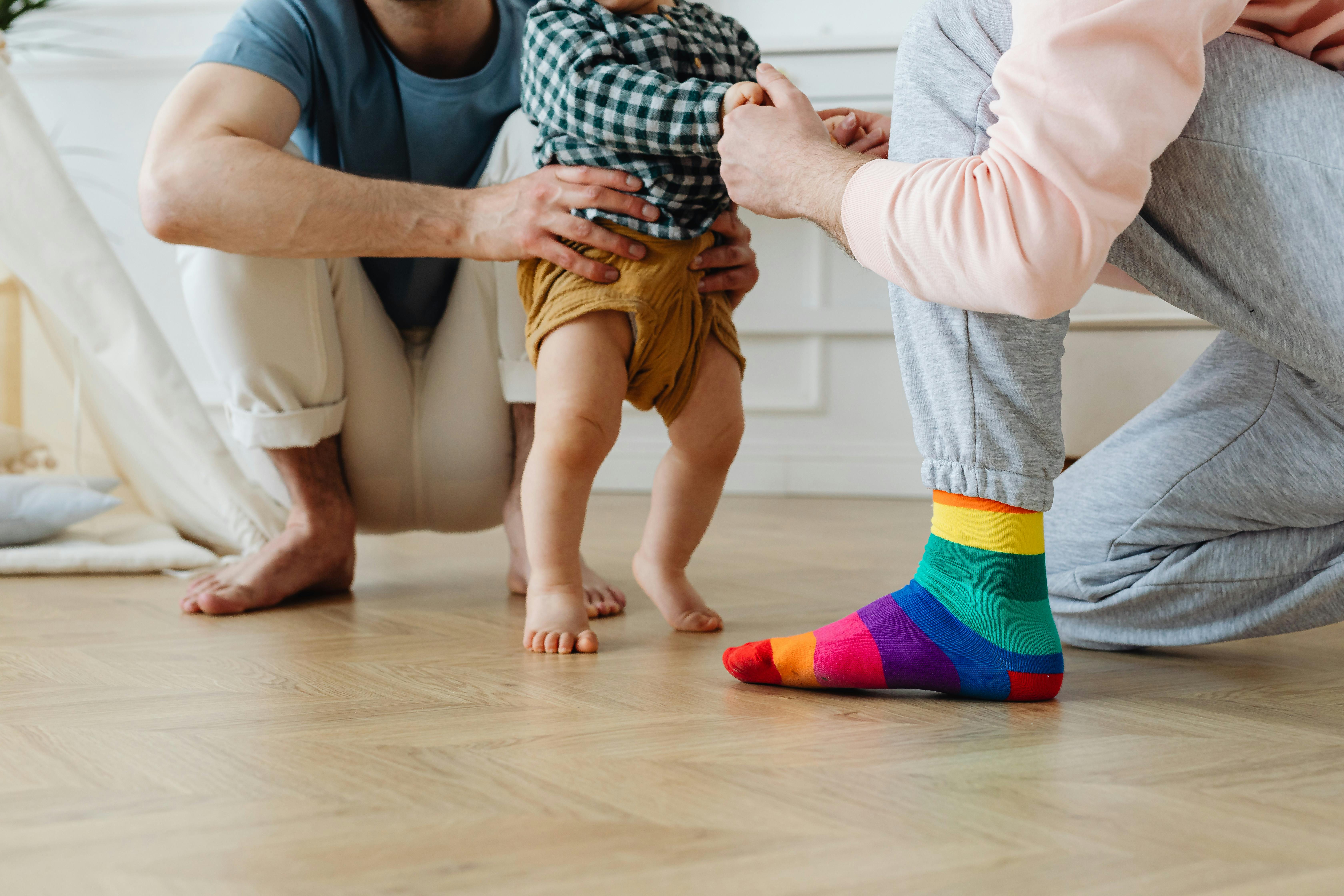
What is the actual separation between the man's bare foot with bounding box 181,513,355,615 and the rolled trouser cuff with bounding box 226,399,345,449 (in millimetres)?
86

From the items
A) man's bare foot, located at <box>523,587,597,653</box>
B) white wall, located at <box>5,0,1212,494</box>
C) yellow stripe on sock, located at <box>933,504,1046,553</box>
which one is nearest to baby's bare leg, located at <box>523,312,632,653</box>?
man's bare foot, located at <box>523,587,597,653</box>

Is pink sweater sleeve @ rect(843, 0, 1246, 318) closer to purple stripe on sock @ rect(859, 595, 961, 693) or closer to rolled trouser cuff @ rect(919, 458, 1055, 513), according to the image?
rolled trouser cuff @ rect(919, 458, 1055, 513)

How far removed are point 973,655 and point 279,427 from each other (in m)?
0.75

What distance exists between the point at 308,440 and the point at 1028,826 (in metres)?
0.87

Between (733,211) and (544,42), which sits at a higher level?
(544,42)

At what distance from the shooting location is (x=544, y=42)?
989 mm

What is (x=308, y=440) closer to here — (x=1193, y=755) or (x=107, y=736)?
(x=107, y=736)

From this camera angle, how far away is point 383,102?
121 centimetres

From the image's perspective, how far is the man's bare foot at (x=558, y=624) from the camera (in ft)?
2.98

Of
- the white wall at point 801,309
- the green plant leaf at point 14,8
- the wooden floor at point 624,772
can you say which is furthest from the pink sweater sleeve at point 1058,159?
the green plant leaf at point 14,8

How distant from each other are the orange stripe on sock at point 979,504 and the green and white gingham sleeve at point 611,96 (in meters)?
0.35

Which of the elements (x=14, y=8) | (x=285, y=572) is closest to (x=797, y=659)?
(x=285, y=572)

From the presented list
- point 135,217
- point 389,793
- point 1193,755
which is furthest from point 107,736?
point 135,217

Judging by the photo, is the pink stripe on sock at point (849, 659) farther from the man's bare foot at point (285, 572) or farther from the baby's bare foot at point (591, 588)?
the man's bare foot at point (285, 572)
